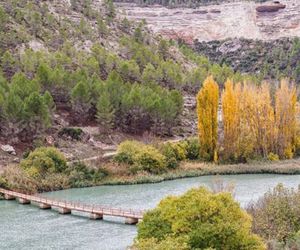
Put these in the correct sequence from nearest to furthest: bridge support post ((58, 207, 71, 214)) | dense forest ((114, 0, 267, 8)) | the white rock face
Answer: bridge support post ((58, 207, 71, 214))
the white rock face
dense forest ((114, 0, 267, 8))

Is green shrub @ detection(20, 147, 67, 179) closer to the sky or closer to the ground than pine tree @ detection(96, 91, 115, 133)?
closer to the ground

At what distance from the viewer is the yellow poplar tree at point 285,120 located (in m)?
66.2

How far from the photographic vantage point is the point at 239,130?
64.6m

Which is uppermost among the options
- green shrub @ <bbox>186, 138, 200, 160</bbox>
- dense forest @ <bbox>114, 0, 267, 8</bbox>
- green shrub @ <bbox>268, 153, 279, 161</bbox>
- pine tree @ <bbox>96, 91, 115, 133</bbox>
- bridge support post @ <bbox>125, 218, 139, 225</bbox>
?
dense forest @ <bbox>114, 0, 267, 8</bbox>

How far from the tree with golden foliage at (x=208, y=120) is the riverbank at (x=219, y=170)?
1790 millimetres

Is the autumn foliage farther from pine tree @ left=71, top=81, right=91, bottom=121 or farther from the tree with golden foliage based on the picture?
pine tree @ left=71, top=81, right=91, bottom=121

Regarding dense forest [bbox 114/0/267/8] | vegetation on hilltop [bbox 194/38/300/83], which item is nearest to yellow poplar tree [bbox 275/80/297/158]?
vegetation on hilltop [bbox 194/38/300/83]

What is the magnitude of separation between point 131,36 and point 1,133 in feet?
126

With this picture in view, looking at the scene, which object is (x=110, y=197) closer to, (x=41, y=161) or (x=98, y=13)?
(x=41, y=161)

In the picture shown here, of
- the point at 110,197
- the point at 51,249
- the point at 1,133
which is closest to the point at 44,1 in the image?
the point at 1,133

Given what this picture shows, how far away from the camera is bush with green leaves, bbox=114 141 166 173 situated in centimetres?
5956

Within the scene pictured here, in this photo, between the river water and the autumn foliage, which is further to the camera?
the autumn foliage

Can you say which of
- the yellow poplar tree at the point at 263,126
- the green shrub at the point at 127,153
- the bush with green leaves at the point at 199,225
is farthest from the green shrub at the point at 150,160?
the bush with green leaves at the point at 199,225

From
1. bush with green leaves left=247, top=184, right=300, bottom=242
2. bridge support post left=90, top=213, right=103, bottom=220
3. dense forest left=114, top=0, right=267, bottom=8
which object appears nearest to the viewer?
bush with green leaves left=247, top=184, right=300, bottom=242
